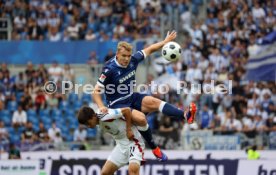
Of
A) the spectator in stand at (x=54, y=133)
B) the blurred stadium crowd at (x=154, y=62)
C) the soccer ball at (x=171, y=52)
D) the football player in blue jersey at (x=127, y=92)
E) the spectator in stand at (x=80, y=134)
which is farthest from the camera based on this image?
the spectator in stand at (x=80, y=134)

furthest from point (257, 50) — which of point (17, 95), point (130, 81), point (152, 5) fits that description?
point (130, 81)

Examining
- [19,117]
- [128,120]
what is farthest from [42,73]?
[128,120]

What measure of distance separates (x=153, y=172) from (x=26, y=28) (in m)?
13.3

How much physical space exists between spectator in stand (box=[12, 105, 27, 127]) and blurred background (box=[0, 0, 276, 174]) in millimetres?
31

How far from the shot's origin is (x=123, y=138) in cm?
1664

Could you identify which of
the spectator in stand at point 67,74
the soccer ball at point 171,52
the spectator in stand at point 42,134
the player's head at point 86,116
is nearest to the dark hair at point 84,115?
the player's head at point 86,116

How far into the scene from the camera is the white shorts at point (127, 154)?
16.5m

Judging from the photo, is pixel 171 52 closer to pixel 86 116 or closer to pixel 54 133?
pixel 86 116

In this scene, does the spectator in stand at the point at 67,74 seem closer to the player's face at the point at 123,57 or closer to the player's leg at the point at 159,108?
the player's leg at the point at 159,108

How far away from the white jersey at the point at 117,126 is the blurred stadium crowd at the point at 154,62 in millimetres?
10068

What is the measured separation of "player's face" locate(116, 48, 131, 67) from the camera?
653 inches

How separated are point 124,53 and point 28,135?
40.7ft

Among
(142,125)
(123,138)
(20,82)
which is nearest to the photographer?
(123,138)

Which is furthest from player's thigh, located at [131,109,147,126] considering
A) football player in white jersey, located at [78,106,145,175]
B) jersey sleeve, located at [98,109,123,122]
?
jersey sleeve, located at [98,109,123,122]
